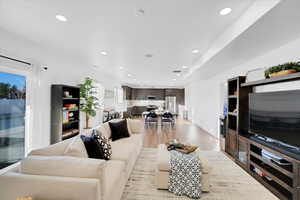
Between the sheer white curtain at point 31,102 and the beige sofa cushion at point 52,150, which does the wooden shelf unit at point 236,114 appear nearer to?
the beige sofa cushion at point 52,150

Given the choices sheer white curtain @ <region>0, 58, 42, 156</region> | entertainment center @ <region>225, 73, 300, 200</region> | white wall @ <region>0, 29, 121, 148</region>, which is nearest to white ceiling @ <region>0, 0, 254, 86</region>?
white wall @ <region>0, 29, 121, 148</region>

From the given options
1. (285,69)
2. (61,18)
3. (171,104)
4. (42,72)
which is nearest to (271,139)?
(285,69)

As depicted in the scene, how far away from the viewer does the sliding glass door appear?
301 centimetres

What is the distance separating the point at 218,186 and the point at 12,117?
13.9 feet

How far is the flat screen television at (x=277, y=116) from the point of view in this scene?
2094mm

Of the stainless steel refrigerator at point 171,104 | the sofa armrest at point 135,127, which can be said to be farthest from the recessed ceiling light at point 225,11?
the stainless steel refrigerator at point 171,104

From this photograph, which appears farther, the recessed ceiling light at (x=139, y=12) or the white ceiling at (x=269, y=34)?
the recessed ceiling light at (x=139, y=12)

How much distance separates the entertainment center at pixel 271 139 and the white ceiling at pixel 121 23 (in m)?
1.41

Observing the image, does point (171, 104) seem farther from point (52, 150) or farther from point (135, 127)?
point (52, 150)

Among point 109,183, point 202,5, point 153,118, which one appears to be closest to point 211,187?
point 109,183

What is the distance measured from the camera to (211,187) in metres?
2.35

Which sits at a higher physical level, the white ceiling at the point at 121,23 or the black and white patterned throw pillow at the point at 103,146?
the white ceiling at the point at 121,23

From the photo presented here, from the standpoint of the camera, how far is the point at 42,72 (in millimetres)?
3705

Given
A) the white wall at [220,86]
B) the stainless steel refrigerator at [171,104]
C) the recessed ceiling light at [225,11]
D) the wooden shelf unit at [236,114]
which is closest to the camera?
the recessed ceiling light at [225,11]
